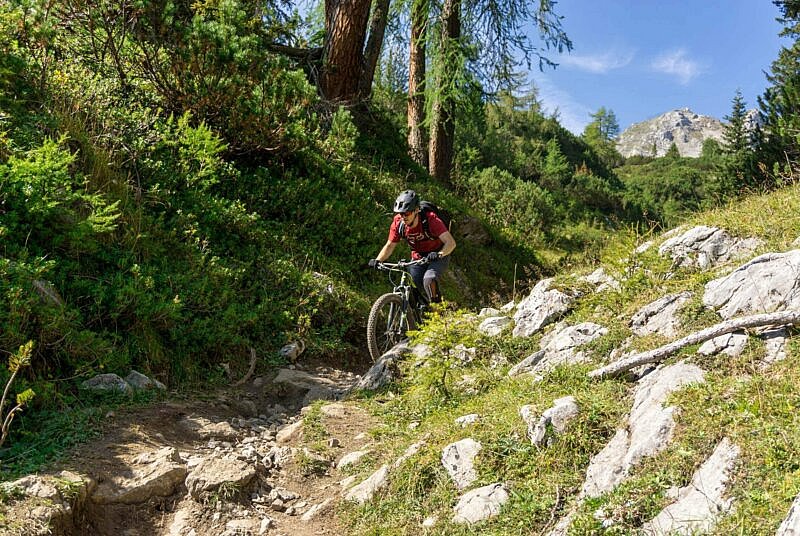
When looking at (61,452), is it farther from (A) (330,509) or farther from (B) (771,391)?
(B) (771,391)

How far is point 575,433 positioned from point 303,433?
8.40 ft

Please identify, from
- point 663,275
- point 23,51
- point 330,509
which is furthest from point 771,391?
point 23,51

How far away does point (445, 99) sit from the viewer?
1273cm

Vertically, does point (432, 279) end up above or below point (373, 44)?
below

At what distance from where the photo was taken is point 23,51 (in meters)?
7.48

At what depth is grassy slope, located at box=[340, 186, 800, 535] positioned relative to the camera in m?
2.94

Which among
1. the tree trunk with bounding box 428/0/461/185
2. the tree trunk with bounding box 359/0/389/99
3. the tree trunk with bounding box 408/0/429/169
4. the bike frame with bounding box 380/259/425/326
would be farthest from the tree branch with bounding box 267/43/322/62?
the bike frame with bounding box 380/259/425/326

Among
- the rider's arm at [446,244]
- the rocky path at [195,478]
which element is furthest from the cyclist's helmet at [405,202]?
the rocky path at [195,478]

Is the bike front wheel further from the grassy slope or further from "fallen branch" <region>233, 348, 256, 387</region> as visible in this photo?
"fallen branch" <region>233, 348, 256, 387</region>

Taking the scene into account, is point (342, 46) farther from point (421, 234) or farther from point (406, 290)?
point (406, 290)

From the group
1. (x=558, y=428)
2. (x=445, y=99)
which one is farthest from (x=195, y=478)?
(x=445, y=99)

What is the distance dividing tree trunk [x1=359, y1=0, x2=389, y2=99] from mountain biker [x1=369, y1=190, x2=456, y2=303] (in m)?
6.65

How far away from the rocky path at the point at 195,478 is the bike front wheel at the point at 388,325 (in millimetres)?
1368

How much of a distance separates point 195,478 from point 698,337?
3.75 m
